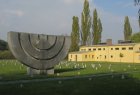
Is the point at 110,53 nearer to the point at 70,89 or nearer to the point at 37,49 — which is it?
the point at 37,49

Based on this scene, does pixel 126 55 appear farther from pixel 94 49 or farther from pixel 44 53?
pixel 44 53

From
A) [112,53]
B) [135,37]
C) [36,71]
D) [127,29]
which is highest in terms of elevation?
[127,29]

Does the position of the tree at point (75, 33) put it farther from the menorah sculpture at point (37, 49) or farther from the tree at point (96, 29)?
the menorah sculpture at point (37, 49)

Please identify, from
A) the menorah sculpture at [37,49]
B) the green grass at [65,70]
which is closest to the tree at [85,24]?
the green grass at [65,70]

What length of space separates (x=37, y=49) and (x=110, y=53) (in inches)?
2019

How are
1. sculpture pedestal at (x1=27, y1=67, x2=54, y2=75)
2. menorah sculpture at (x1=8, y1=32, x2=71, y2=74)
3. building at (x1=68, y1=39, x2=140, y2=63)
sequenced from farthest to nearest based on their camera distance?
building at (x1=68, y1=39, x2=140, y2=63), sculpture pedestal at (x1=27, y1=67, x2=54, y2=75), menorah sculpture at (x1=8, y1=32, x2=71, y2=74)

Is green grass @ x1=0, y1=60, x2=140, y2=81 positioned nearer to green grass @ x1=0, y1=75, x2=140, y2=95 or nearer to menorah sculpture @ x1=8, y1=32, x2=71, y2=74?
menorah sculpture @ x1=8, y1=32, x2=71, y2=74

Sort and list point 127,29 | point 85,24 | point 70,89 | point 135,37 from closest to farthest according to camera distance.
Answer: point 70,89
point 85,24
point 127,29
point 135,37

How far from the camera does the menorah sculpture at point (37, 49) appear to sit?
80.5 ft

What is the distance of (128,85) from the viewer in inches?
714

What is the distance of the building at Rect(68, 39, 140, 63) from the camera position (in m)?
69.5

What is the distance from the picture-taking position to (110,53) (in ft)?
249

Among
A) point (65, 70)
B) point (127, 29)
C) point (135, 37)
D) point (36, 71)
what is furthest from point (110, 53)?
point (36, 71)

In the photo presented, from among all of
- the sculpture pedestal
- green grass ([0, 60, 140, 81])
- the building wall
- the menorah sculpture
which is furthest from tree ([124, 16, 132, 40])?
the sculpture pedestal
